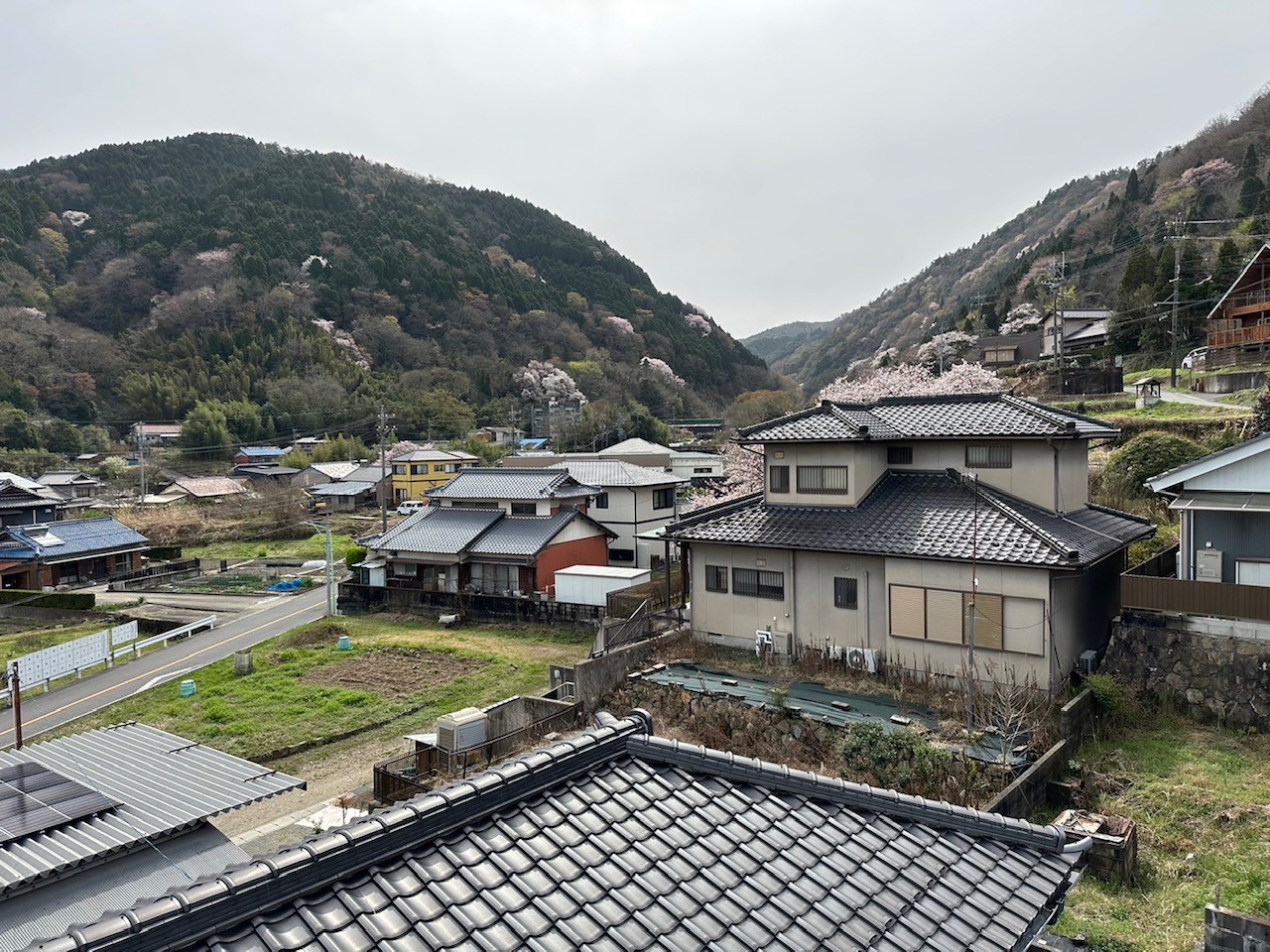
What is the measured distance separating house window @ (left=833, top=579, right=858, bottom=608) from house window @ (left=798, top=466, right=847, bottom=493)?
2432 mm

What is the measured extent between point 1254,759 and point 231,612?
3376 centimetres

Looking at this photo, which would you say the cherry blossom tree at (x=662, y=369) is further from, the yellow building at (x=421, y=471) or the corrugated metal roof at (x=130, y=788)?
the corrugated metal roof at (x=130, y=788)

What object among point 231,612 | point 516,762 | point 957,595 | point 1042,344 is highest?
point 1042,344

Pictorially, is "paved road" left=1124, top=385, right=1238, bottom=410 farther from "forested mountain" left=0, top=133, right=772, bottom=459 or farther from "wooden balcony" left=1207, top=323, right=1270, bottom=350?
"forested mountain" left=0, top=133, right=772, bottom=459

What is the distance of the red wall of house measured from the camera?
29406 mm

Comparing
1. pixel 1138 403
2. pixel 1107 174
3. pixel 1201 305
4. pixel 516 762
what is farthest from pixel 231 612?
pixel 1107 174

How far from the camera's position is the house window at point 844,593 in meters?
16.7

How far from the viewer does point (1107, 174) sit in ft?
382

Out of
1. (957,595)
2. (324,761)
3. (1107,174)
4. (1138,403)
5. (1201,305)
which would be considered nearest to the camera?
(957,595)

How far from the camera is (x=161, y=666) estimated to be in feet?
79.5

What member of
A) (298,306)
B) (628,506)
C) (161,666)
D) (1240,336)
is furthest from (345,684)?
(298,306)

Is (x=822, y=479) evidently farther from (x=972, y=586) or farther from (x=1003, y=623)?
(x=1003, y=623)

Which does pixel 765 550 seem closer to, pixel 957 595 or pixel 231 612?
pixel 957 595

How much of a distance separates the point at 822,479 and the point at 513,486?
17.2 meters
